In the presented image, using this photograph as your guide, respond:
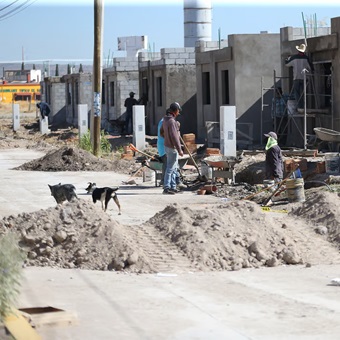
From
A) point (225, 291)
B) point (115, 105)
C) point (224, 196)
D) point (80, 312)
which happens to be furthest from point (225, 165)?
point (115, 105)

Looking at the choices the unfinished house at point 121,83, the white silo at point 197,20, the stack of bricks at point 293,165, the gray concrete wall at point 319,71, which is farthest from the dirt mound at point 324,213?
the white silo at point 197,20

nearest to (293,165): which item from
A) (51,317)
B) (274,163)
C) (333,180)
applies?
(274,163)

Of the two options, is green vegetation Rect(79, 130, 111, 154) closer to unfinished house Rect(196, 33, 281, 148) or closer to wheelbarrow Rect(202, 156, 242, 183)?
unfinished house Rect(196, 33, 281, 148)

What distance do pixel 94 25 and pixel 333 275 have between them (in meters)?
20.1

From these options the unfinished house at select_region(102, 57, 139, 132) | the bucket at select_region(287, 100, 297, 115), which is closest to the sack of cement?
the bucket at select_region(287, 100, 297, 115)

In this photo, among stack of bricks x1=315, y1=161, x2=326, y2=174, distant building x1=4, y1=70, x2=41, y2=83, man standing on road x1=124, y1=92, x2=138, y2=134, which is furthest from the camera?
distant building x1=4, y1=70, x2=41, y2=83

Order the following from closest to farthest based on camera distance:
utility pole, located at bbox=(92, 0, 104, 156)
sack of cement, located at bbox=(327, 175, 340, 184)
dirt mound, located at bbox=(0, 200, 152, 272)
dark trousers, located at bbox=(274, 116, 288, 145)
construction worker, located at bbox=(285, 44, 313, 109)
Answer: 1. dirt mound, located at bbox=(0, 200, 152, 272)
2. sack of cement, located at bbox=(327, 175, 340, 184)
3. utility pole, located at bbox=(92, 0, 104, 156)
4. construction worker, located at bbox=(285, 44, 313, 109)
5. dark trousers, located at bbox=(274, 116, 288, 145)

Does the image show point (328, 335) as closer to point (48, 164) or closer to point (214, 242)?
point (214, 242)

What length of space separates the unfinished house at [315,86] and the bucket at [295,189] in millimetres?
11679

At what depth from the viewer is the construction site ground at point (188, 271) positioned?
8672 millimetres

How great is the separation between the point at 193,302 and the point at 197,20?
4897 centimetres

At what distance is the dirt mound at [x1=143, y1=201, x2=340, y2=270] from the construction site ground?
0.01m

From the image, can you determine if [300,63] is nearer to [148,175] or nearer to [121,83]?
[148,175]

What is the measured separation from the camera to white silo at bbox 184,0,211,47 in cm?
5747
